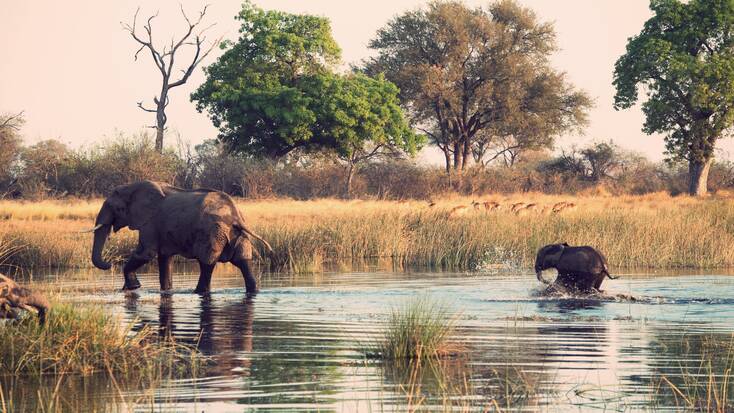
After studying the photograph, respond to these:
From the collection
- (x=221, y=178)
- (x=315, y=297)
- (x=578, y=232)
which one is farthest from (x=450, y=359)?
(x=221, y=178)

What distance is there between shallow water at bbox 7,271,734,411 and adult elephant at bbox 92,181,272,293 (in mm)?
422

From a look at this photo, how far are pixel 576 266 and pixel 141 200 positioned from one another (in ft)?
21.5

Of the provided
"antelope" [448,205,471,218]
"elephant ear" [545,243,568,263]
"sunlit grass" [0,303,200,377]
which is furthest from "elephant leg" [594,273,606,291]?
"antelope" [448,205,471,218]

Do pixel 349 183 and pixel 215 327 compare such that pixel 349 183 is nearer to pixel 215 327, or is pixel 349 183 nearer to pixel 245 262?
pixel 245 262

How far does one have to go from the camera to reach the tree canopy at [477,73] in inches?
2478

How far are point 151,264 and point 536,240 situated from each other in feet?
25.8

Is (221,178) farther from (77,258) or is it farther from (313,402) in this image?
(313,402)

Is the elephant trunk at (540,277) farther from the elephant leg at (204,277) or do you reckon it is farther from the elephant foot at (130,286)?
the elephant foot at (130,286)

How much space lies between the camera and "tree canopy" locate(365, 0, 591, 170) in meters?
62.9

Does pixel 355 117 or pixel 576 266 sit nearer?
pixel 576 266

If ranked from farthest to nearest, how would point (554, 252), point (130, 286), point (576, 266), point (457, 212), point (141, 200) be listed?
point (457, 212), point (141, 200), point (130, 286), point (554, 252), point (576, 266)

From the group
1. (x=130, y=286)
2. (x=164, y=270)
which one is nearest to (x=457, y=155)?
(x=164, y=270)

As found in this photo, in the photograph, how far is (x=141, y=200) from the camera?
17750 mm

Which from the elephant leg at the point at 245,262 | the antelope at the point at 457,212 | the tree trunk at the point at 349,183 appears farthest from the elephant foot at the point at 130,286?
the tree trunk at the point at 349,183
